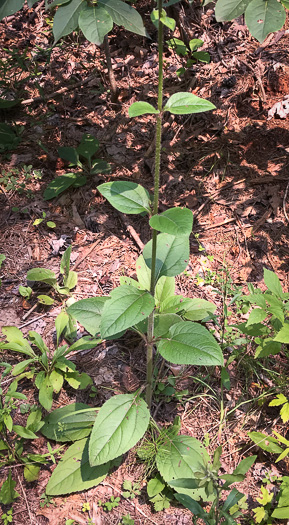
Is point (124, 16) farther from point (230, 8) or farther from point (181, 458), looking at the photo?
point (181, 458)

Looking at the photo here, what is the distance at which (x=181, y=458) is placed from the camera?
78.9 inches

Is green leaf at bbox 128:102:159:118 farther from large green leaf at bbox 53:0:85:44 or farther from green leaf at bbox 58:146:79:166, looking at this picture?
green leaf at bbox 58:146:79:166

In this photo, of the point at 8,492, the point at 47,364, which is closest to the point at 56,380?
the point at 47,364

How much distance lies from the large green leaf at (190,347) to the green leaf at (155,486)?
2.29ft

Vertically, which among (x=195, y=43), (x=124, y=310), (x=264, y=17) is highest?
(x=264, y=17)

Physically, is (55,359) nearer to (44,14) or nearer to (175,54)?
(175,54)

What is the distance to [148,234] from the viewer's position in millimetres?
3051

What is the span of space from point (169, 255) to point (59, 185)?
1452 millimetres

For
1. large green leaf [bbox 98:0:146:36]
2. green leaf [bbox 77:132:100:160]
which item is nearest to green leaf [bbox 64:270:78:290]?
green leaf [bbox 77:132:100:160]

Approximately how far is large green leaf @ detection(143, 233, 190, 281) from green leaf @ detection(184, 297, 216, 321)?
0.38 meters

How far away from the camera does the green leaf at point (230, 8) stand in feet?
6.40

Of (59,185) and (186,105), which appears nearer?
(186,105)

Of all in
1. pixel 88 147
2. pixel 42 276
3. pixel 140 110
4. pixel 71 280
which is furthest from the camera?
pixel 88 147

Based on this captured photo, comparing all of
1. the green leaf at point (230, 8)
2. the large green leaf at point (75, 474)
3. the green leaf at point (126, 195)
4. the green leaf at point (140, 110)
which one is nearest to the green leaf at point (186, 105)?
the green leaf at point (140, 110)
